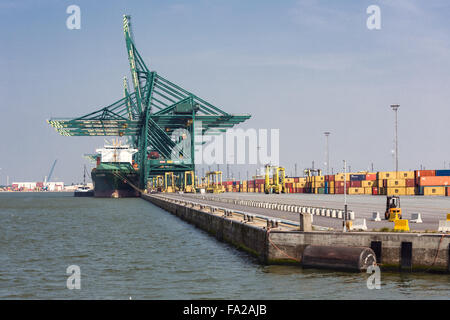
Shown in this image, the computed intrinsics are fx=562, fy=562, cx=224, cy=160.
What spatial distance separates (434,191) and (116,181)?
69.6m

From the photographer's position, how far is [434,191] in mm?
102625

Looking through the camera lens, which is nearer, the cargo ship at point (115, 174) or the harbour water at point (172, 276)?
the harbour water at point (172, 276)

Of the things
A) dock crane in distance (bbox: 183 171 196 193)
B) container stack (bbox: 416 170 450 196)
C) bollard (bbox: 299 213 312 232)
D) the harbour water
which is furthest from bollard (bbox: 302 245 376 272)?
dock crane in distance (bbox: 183 171 196 193)

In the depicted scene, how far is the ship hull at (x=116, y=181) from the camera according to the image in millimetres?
128500

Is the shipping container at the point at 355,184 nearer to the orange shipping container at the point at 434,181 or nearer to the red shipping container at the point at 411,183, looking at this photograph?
the red shipping container at the point at 411,183

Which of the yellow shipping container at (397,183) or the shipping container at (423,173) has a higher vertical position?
the shipping container at (423,173)

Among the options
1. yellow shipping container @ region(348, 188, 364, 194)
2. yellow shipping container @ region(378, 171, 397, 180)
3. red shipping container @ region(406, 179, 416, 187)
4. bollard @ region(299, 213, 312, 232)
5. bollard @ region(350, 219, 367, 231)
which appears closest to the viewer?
bollard @ region(299, 213, 312, 232)

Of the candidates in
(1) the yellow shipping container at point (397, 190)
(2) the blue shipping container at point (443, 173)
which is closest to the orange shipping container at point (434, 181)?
(2) the blue shipping container at point (443, 173)

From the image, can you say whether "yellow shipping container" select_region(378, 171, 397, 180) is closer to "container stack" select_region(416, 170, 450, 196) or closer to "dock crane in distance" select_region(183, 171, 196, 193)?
"container stack" select_region(416, 170, 450, 196)

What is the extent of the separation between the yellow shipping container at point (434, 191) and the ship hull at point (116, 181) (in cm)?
6347

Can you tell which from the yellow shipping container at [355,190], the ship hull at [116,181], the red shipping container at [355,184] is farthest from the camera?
the ship hull at [116,181]

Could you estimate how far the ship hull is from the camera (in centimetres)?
12850

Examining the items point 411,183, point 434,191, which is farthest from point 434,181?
point 411,183

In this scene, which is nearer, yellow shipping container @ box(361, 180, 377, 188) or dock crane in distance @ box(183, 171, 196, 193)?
yellow shipping container @ box(361, 180, 377, 188)
